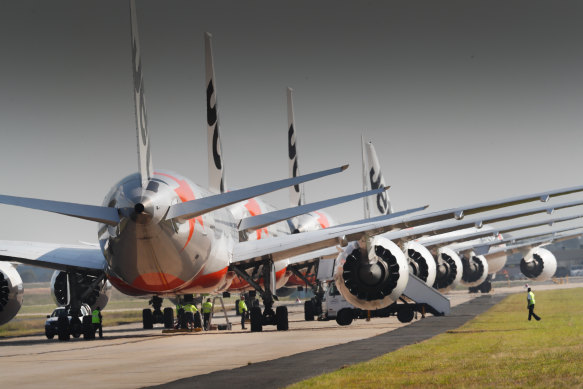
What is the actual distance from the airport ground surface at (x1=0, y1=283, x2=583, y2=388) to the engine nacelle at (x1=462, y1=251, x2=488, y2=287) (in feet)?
133

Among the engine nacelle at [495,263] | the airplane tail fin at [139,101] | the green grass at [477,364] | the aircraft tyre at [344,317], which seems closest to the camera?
the green grass at [477,364]

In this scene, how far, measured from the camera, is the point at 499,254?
8162cm

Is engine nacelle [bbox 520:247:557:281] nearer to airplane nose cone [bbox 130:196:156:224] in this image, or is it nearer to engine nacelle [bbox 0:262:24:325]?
engine nacelle [bbox 0:262:24:325]

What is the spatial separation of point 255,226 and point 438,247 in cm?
2155

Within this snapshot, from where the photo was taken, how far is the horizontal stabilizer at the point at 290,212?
2739cm

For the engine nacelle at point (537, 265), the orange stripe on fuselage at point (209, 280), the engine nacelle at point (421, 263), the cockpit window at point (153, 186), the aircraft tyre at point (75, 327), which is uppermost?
the engine nacelle at point (537, 265)

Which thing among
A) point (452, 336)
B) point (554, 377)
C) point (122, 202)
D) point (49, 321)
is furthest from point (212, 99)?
point (554, 377)

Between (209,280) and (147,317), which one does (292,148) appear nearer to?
(147,317)

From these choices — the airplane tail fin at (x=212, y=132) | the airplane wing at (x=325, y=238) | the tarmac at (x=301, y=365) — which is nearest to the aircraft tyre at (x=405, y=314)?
the airplane wing at (x=325, y=238)

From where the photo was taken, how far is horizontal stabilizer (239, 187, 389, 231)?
2739cm

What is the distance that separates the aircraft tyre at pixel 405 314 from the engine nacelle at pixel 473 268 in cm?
3509

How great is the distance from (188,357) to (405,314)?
712 inches

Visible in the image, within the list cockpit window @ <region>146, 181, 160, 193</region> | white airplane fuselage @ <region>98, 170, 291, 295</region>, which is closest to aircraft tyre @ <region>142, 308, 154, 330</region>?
white airplane fuselage @ <region>98, 170, 291, 295</region>

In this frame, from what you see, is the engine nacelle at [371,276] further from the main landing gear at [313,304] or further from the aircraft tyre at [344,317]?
the main landing gear at [313,304]
